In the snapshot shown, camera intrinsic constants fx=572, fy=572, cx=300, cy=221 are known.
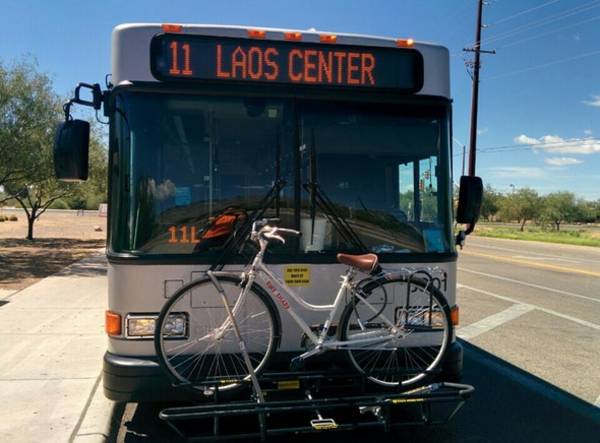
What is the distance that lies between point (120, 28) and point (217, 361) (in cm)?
238

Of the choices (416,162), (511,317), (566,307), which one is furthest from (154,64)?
(566,307)

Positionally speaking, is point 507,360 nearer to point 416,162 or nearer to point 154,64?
point 416,162

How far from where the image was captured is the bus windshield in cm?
388

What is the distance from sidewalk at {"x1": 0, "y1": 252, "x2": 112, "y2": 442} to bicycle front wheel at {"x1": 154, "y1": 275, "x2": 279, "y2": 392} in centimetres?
124

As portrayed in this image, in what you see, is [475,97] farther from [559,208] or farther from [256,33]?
[559,208]

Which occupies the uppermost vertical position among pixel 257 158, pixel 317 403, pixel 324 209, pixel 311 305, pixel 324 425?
pixel 257 158

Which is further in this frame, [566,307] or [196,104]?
[566,307]

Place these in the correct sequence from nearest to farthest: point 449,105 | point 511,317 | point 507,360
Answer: point 449,105, point 507,360, point 511,317

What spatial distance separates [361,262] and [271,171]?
907 mm

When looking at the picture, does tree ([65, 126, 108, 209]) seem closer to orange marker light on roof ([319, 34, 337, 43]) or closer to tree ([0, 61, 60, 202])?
tree ([0, 61, 60, 202])

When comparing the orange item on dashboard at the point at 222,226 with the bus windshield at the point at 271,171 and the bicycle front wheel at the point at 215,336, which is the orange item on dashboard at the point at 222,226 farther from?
the bicycle front wheel at the point at 215,336

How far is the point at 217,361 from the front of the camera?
12.7 feet

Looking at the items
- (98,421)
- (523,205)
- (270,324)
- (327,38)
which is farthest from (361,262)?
(523,205)

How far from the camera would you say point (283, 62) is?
4.05 m
